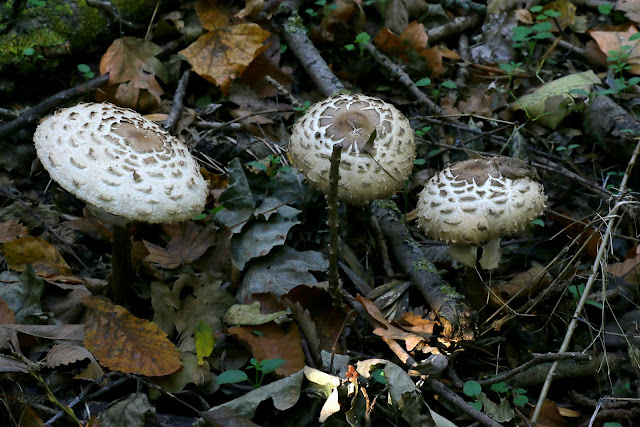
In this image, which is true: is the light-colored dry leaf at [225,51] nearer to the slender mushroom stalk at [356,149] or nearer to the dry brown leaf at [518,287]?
the slender mushroom stalk at [356,149]

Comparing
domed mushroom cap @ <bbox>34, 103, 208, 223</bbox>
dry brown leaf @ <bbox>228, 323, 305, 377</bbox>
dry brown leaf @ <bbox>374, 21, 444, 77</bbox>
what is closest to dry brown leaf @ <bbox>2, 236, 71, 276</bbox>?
domed mushroom cap @ <bbox>34, 103, 208, 223</bbox>

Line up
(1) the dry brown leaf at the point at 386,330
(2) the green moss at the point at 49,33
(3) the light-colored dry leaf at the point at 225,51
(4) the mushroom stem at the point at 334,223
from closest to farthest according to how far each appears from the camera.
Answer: (4) the mushroom stem at the point at 334,223 → (1) the dry brown leaf at the point at 386,330 → (2) the green moss at the point at 49,33 → (3) the light-colored dry leaf at the point at 225,51

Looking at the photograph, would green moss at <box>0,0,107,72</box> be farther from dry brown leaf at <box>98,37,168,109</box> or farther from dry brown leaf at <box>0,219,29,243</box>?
dry brown leaf at <box>0,219,29,243</box>

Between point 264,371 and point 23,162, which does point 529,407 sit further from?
point 23,162

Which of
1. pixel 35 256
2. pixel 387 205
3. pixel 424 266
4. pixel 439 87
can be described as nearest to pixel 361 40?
pixel 439 87

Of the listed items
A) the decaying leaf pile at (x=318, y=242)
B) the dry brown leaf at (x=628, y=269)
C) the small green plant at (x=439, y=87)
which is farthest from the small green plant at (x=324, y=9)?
the dry brown leaf at (x=628, y=269)

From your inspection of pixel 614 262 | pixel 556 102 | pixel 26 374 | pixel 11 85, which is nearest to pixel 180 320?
pixel 26 374
